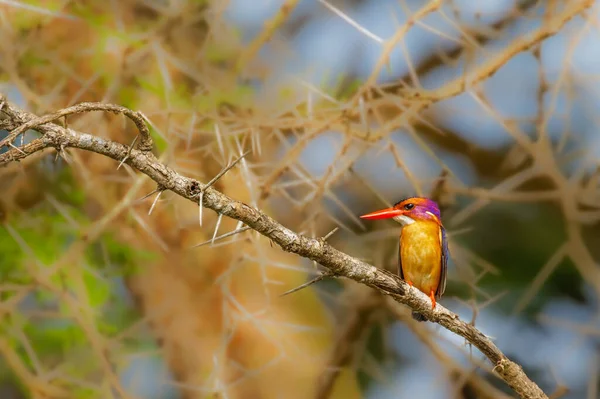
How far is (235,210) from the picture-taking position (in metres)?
1.50

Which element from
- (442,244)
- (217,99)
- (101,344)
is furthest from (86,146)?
(101,344)

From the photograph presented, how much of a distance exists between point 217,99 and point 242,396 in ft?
4.51

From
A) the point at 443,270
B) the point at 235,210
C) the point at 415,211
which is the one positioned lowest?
the point at 235,210

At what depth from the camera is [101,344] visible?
3.10 m

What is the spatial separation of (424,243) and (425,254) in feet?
0.12

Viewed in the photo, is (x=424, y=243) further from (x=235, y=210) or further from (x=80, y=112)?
(x=80, y=112)

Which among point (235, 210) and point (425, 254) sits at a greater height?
point (425, 254)

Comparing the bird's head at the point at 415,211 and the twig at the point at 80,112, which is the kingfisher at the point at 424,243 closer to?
the bird's head at the point at 415,211

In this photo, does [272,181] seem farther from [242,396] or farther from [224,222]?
[242,396]

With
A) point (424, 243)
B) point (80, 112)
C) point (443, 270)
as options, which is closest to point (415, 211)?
point (424, 243)

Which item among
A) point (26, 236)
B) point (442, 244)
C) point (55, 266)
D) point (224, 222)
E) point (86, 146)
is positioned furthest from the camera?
point (26, 236)

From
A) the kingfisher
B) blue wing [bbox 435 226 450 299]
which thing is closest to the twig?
the kingfisher

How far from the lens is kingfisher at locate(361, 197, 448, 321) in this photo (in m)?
2.36

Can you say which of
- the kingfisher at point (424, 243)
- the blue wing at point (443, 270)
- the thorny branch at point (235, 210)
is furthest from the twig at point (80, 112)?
the blue wing at point (443, 270)
